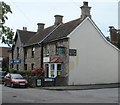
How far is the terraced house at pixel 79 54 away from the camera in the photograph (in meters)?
37.2

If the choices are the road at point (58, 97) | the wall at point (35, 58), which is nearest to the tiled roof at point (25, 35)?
the wall at point (35, 58)

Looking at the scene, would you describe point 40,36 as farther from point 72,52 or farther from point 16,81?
point 16,81

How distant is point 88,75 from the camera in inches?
1507

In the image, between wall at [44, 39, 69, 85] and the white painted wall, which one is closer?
wall at [44, 39, 69, 85]

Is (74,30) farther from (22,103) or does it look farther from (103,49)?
(22,103)

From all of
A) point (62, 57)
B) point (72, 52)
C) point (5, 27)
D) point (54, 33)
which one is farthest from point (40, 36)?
point (5, 27)

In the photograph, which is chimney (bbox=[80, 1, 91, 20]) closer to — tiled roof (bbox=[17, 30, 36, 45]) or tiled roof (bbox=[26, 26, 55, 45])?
tiled roof (bbox=[26, 26, 55, 45])

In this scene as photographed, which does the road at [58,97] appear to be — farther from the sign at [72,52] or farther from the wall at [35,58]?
the wall at [35,58]

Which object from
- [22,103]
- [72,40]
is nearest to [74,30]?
[72,40]

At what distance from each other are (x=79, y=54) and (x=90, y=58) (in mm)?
1657

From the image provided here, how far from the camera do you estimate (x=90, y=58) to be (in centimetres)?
3872

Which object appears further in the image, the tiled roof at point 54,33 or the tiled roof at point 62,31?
the tiled roof at point 54,33

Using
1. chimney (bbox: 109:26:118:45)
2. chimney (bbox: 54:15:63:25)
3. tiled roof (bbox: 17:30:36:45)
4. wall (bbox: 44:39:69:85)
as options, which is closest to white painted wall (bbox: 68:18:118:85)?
wall (bbox: 44:39:69:85)

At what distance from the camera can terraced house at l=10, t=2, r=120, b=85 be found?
37219 mm
